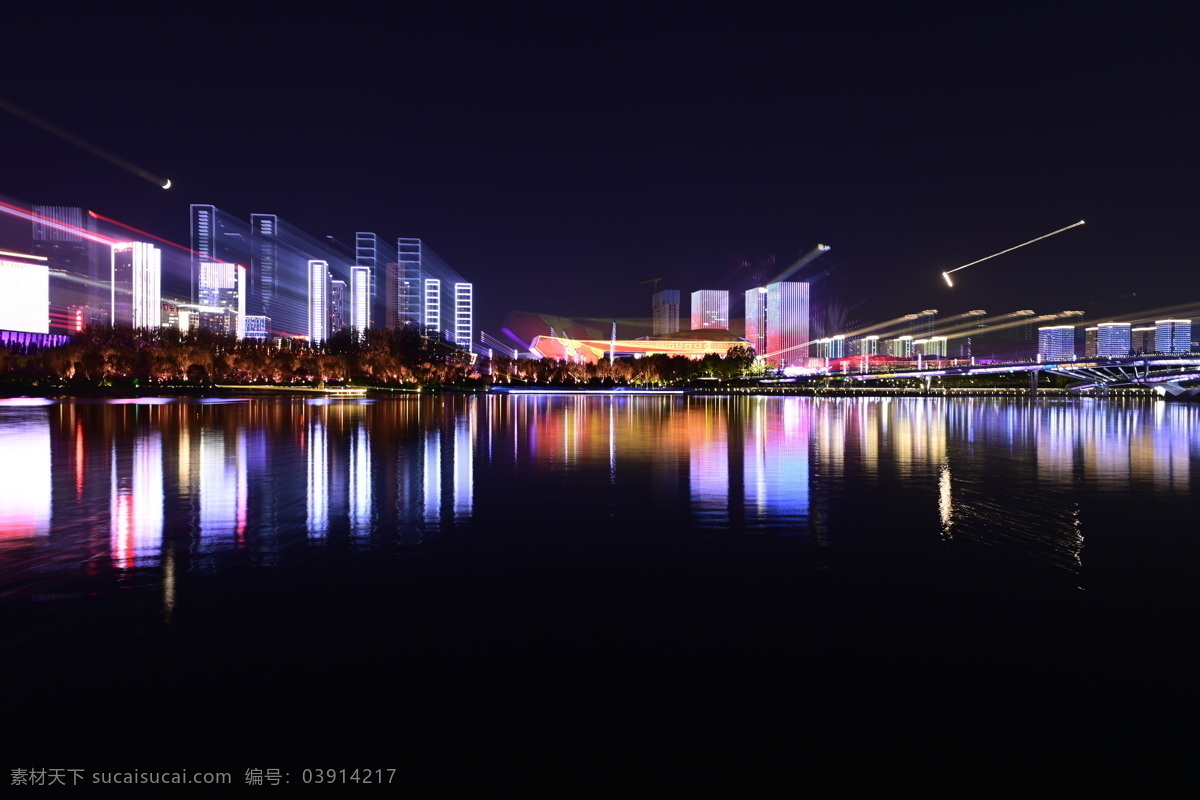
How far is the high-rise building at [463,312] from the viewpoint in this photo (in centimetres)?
17721

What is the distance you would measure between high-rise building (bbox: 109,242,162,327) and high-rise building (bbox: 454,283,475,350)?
6898cm

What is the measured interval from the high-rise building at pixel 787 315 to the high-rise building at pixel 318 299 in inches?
4148

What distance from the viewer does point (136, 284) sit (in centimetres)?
11550

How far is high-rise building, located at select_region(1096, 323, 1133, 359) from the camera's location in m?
154

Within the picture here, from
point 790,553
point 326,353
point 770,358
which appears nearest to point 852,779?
point 790,553

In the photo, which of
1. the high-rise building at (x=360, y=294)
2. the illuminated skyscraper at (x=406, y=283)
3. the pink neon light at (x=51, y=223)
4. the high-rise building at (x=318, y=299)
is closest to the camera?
the pink neon light at (x=51, y=223)

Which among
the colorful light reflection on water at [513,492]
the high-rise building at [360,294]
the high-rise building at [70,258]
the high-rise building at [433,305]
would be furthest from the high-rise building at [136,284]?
the colorful light reflection on water at [513,492]

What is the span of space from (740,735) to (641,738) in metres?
0.46

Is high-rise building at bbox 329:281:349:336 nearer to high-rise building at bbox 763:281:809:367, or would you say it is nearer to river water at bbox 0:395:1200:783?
high-rise building at bbox 763:281:809:367

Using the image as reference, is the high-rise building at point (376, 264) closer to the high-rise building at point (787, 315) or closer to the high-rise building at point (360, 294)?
the high-rise building at point (360, 294)

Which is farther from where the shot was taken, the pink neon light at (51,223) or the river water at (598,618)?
the pink neon light at (51,223)

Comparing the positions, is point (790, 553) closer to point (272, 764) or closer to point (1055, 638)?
point (1055, 638)

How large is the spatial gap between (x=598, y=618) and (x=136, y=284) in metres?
134

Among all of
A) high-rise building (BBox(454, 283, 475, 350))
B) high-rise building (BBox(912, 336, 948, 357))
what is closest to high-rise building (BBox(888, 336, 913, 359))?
high-rise building (BBox(912, 336, 948, 357))
